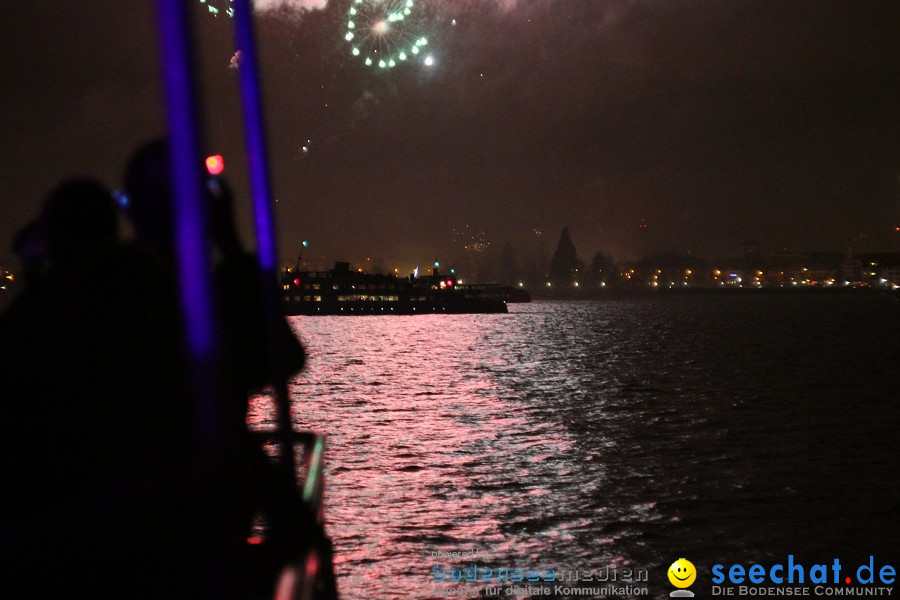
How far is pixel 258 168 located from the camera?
4133 millimetres

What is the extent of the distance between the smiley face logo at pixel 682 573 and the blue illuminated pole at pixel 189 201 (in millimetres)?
11339

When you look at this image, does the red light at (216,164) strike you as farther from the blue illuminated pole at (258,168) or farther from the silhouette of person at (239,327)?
the blue illuminated pole at (258,168)

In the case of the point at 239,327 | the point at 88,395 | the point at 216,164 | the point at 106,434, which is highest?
the point at 216,164

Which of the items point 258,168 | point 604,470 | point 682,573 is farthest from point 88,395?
point 604,470

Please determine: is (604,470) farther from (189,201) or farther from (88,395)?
(189,201)

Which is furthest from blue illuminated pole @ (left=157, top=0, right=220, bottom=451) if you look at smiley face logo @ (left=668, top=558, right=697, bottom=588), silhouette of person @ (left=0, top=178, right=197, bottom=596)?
smiley face logo @ (left=668, top=558, right=697, bottom=588)

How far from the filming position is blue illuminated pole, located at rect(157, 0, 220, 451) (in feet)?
7.57

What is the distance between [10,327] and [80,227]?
0.40 metres

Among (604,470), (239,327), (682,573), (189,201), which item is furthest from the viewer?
(604,470)

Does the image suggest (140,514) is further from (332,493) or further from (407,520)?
(332,493)

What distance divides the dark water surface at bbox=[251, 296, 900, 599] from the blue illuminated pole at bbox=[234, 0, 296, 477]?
8.62 metres

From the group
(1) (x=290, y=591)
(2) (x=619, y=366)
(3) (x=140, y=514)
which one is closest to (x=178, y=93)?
(3) (x=140, y=514)

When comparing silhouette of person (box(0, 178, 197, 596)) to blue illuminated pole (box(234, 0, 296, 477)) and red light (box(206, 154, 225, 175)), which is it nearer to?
red light (box(206, 154, 225, 175))

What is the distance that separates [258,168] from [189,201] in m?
1.86
